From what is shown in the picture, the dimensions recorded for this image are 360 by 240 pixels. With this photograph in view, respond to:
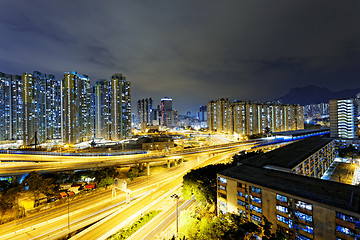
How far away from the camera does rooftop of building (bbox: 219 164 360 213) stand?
1326cm

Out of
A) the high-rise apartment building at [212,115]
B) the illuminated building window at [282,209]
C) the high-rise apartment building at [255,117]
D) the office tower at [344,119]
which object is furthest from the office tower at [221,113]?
the illuminated building window at [282,209]

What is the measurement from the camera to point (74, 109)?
6806cm

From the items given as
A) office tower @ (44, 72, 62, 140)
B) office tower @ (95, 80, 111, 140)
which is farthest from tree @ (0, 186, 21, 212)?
office tower @ (44, 72, 62, 140)

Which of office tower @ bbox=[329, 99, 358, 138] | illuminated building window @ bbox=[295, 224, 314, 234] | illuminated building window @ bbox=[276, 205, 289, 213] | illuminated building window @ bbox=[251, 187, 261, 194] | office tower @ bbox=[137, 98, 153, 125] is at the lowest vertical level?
illuminated building window @ bbox=[295, 224, 314, 234]

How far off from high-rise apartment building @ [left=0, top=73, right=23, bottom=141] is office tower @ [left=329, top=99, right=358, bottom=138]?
115 meters

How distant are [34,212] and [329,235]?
97.8 ft

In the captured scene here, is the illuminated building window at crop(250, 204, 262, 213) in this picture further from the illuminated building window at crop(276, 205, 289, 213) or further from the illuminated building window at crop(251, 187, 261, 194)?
the illuminated building window at crop(276, 205, 289, 213)

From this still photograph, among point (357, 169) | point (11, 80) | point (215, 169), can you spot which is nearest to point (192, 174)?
point (215, 169)

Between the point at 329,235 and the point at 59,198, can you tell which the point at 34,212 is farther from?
the point at 329,235

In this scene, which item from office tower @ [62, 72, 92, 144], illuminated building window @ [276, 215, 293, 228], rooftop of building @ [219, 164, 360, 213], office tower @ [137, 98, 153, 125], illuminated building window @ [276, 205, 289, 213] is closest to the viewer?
rooftop of building @ [219, 164, 360, 213]

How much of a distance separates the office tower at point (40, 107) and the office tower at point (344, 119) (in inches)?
3879

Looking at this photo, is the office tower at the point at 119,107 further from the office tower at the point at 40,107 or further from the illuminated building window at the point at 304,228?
the illuminated building window at the point at 304,228

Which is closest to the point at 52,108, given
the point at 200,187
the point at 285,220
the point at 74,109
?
the point at 74,109

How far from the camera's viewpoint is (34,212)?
20.1 m
